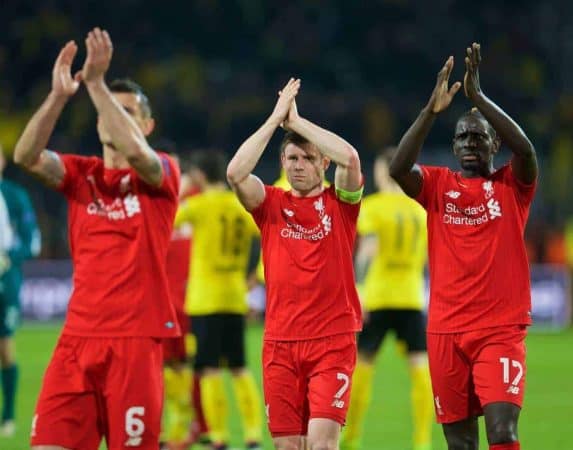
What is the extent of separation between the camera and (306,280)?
650cm

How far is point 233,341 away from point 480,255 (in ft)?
12.5

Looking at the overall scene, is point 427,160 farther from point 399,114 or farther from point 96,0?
point 96,0

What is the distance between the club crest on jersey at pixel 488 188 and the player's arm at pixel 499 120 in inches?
7.9

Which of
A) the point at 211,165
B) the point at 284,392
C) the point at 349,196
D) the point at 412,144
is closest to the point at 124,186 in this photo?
the point at 349,196

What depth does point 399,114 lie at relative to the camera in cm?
2608

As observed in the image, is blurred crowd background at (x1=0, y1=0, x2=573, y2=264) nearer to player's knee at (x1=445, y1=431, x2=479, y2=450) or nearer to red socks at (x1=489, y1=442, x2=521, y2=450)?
player's knee at (x1=445, y1=431, x2=479, y2=450)

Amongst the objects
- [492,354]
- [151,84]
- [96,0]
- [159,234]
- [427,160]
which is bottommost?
[492,354]

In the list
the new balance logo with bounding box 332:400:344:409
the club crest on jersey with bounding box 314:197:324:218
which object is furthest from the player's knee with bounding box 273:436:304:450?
the club crest on jersey with bounding box 314:197:324:218

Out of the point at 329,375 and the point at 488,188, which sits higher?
the point at 488,188

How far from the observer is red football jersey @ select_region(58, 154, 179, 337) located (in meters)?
5.61

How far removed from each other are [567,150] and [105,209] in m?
21.1

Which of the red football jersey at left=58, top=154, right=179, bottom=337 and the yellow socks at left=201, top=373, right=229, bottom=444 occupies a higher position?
the red football jersey at left=58, top=154, right=179, bottom=337

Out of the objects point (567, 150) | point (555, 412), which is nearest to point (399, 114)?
point (567, 150)

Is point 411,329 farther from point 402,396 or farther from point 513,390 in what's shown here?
point 513,390
